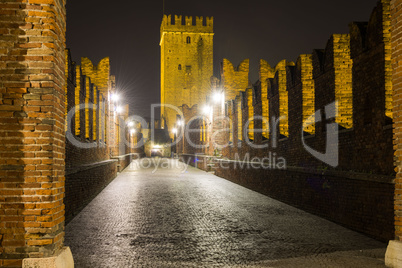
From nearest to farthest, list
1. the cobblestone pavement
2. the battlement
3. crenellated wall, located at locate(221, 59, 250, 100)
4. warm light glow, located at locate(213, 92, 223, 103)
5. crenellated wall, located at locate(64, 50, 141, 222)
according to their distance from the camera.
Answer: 1. the cobblestone pavement
2. crenellated wall, located at locate(64, 50, 141, 222)
3. crenellated wall, located at locate(221, 59, 250, 100)
4. warm light glow, located at locate(213, 92, 223, 103)
5. the battlement

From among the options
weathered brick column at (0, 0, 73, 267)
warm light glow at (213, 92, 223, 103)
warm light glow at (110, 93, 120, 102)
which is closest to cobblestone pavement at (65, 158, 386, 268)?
weathered brick column at (0, 0, 73, 267)

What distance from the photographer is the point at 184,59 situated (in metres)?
68.6

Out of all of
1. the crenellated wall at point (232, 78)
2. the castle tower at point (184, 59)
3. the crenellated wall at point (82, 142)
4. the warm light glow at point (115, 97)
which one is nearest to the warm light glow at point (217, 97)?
the crenellated wall at point (232, 78)

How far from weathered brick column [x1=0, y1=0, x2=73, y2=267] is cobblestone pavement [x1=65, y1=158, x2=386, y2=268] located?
1.09m

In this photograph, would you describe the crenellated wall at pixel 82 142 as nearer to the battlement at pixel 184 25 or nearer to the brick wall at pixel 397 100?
the brick wall at pixel 397 100

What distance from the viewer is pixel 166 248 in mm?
6035

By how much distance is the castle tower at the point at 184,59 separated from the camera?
6838 cm

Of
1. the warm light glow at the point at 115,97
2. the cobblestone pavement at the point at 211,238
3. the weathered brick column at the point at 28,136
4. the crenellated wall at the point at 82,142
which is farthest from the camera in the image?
the warm light glow at the point at 115,97

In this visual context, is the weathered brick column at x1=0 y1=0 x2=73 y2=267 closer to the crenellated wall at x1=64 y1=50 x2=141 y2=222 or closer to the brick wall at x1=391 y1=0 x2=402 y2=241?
the crenellated wall at x1=64 y1=50 x2=141 y2=222

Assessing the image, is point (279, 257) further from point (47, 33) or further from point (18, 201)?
point (47, 33)

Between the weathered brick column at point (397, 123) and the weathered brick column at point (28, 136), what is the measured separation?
4091mm

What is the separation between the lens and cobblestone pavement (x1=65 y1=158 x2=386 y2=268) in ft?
17.5

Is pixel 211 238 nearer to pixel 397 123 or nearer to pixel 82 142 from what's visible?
pixel 397 123

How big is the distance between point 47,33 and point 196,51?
6586cm
